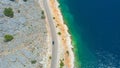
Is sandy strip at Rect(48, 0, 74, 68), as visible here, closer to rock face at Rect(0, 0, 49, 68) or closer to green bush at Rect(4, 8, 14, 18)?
rock face at Rect(0, 0, 49, 68)

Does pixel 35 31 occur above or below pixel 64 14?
below

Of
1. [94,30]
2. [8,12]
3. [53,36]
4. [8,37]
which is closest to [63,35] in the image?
[53,36]

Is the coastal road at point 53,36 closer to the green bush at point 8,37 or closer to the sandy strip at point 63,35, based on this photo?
the sandy strip at point 63,35

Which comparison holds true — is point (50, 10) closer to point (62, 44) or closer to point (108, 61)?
point (62, 44)

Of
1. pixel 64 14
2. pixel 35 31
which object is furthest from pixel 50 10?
pixel 35 31

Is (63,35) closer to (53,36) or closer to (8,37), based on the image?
(53,36)

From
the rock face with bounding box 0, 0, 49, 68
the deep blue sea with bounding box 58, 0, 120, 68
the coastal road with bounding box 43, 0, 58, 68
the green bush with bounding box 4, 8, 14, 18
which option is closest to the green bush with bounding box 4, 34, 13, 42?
the rock face with bounding box 0, 0, 49, 68

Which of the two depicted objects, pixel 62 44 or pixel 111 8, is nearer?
pixel 62 44
